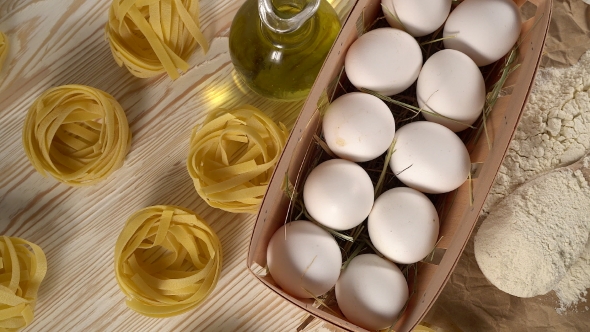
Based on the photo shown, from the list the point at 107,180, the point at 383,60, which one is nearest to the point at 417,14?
the point at 383,60

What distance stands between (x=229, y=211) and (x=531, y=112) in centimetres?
42

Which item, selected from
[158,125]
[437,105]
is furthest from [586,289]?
[158,125]

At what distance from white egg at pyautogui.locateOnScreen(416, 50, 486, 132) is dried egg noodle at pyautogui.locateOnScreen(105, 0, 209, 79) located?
0.31m

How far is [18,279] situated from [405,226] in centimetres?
46

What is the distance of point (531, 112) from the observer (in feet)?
2.35

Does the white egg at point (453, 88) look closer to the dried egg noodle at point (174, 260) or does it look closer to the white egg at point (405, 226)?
the white egg at point (405, 226)

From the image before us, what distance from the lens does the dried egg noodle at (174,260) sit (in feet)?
2.12

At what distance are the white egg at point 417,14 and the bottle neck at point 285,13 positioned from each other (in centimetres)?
9

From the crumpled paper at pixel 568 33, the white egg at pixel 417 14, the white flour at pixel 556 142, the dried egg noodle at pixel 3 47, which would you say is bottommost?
the white flour at pixel 556 142

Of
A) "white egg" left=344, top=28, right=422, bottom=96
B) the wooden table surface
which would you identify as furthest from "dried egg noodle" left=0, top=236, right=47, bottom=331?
"white egg" left=344, top=28, right=422, bottom=96

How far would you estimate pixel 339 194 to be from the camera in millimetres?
550

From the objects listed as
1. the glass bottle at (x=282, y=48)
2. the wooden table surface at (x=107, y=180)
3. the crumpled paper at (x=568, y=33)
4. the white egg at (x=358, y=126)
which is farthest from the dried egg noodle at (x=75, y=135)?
the crumpled paper at (x=568, y=33)

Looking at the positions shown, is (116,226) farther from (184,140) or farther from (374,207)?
(374,207)

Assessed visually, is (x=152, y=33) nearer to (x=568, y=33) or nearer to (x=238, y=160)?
(x=238, y=160)
